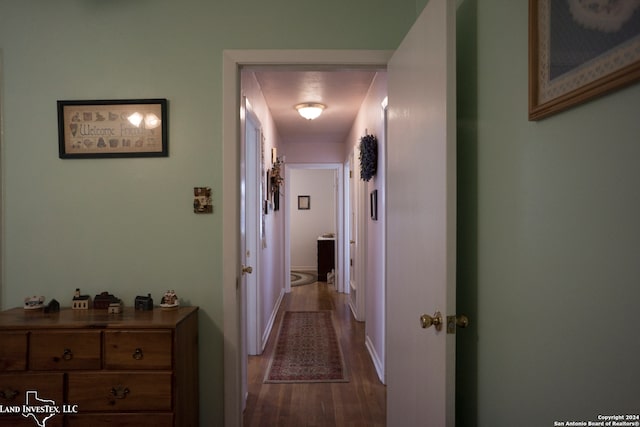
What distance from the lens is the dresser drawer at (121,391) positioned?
1660 millimetres

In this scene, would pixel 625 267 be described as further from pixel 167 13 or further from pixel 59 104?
pixel 59 104

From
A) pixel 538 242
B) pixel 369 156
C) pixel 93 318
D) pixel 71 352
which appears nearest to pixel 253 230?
pixel 369 156

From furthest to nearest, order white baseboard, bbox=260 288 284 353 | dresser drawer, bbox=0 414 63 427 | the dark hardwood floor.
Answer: white baseboard, bbox=260 288 284 353 < the dark hardwood floor < dresser drawer, bbox=0 414 63 427

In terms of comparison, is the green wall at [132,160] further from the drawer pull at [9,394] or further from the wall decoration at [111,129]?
the drawer pull at [9,394]

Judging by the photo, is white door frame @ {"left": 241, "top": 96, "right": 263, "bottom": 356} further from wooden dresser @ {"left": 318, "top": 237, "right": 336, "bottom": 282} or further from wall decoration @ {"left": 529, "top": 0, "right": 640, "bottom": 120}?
wooden dresser @ {"left": 318, "top": 237, "right": 336, "bottom": 282}

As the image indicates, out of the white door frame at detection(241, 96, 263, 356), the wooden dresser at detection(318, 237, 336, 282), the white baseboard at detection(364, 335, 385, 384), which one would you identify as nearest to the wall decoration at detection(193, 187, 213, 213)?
the white door frame at detection(241, 96, 263, 356)

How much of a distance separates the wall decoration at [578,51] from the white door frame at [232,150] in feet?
3.60

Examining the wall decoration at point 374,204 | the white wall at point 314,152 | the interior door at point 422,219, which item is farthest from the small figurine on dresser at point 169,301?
the white wall at point 314,152

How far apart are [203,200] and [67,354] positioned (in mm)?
880

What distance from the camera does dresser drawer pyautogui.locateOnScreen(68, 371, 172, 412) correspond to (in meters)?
1.66

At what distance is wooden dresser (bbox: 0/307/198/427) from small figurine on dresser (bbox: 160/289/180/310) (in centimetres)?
23

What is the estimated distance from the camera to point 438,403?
1.32 m

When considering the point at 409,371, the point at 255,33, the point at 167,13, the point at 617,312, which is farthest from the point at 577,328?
the point at 167,13

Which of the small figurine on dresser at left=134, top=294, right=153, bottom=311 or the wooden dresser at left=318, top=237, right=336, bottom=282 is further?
the wooden dresser at left=318, top=237, right=336, bottom=282
